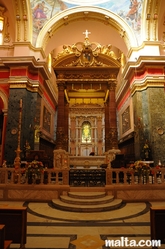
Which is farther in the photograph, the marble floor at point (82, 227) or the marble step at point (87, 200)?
the marble step at point (87, 200)

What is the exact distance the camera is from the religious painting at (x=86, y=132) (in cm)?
2000

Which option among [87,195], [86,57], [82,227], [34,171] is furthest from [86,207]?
[86,57]

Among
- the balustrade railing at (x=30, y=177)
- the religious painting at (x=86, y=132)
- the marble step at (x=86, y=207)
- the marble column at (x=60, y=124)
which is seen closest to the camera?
the marble step at (x=86, y=207)

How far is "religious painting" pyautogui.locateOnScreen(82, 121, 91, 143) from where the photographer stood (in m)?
20.0

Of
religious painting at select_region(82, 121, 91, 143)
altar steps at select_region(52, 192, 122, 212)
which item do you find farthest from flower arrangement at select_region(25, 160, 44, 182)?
religious painting at select_region(82, 121, 91, 143)

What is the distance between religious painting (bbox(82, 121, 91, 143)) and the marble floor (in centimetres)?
1395

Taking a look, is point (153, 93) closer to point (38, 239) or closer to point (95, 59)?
point (95, 59)

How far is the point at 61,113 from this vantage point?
1291 centimetres

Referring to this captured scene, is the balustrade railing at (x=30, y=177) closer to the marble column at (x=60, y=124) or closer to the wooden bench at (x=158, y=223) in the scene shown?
the wooden bench at (x=158, y=223)

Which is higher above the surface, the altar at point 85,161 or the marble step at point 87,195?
→ the altar at point 85,161

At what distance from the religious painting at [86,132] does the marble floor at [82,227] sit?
549 inches

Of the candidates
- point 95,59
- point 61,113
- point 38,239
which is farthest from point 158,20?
point 38,239

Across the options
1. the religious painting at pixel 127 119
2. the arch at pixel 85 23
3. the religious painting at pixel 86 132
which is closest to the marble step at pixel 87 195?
the religious painting at pixel 127 119

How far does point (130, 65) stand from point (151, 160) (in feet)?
19.5
